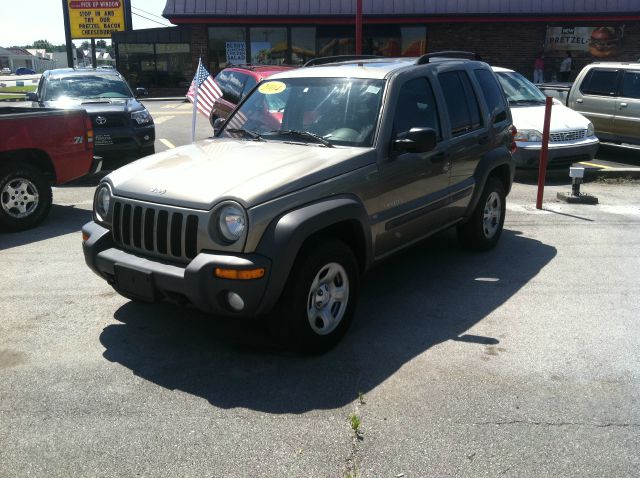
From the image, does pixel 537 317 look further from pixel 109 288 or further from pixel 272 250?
pixel 109 288

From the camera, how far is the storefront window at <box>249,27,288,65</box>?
90.7ft

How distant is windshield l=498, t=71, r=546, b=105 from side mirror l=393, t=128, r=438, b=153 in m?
7.32

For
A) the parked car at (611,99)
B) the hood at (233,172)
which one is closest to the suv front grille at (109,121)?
the hood at (233,172)

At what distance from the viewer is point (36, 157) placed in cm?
769

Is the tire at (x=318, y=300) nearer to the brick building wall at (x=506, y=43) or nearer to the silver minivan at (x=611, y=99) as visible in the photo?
the silver minivan at (x=611, y=99)

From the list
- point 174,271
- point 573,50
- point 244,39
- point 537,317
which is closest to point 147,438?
point 174,271

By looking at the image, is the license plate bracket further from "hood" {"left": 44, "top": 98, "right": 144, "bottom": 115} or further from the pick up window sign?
the pick up window sign

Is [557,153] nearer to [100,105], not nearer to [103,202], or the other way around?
[100,105]

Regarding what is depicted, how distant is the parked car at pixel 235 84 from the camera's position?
1130cm

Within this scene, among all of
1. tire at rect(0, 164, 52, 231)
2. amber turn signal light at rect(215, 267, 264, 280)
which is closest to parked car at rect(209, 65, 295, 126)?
tire at rect(0, 164, 52, 231)

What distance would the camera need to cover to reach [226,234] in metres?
3.88

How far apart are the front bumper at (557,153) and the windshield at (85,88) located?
7177mm

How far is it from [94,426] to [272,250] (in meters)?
1.36

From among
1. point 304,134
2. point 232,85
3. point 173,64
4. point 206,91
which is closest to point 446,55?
point 304,134
